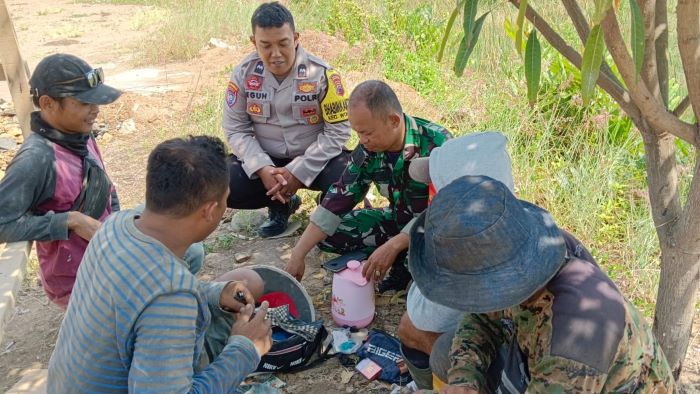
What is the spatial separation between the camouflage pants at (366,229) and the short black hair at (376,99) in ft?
2.36

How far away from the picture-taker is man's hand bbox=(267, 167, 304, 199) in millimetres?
3675

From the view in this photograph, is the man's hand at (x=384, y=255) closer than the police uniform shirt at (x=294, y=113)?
Yes

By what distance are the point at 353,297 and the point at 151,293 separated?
149 centimetres

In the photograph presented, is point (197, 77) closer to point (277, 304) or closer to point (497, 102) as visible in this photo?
point (497, 102)

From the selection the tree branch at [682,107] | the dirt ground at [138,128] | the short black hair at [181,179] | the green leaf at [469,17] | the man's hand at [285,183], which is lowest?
the dirt ground at [138,128]

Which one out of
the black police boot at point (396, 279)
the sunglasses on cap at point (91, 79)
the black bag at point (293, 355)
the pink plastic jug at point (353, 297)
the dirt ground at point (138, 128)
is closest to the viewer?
the sunglasses on cap at point (91, 79)

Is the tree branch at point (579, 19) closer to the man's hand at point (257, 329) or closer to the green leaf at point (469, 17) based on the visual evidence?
the green leaf at point (469, 17)

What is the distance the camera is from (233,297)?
221 centimetres

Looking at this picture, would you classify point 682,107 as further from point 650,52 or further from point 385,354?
point 385,354

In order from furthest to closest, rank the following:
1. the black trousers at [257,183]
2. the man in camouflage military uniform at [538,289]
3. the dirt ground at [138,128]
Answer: the black trousers at [257,183], the dirt ground at [138,128], the man in camouflage military uniform at [538,289]

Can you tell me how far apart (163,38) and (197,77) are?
85.4 inches

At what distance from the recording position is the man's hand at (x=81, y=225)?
2459 millimetres

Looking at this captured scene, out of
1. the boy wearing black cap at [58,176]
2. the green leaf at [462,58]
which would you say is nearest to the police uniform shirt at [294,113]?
the boy wearing black cap at [58,176]

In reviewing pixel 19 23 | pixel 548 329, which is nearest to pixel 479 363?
pixel 548 329
